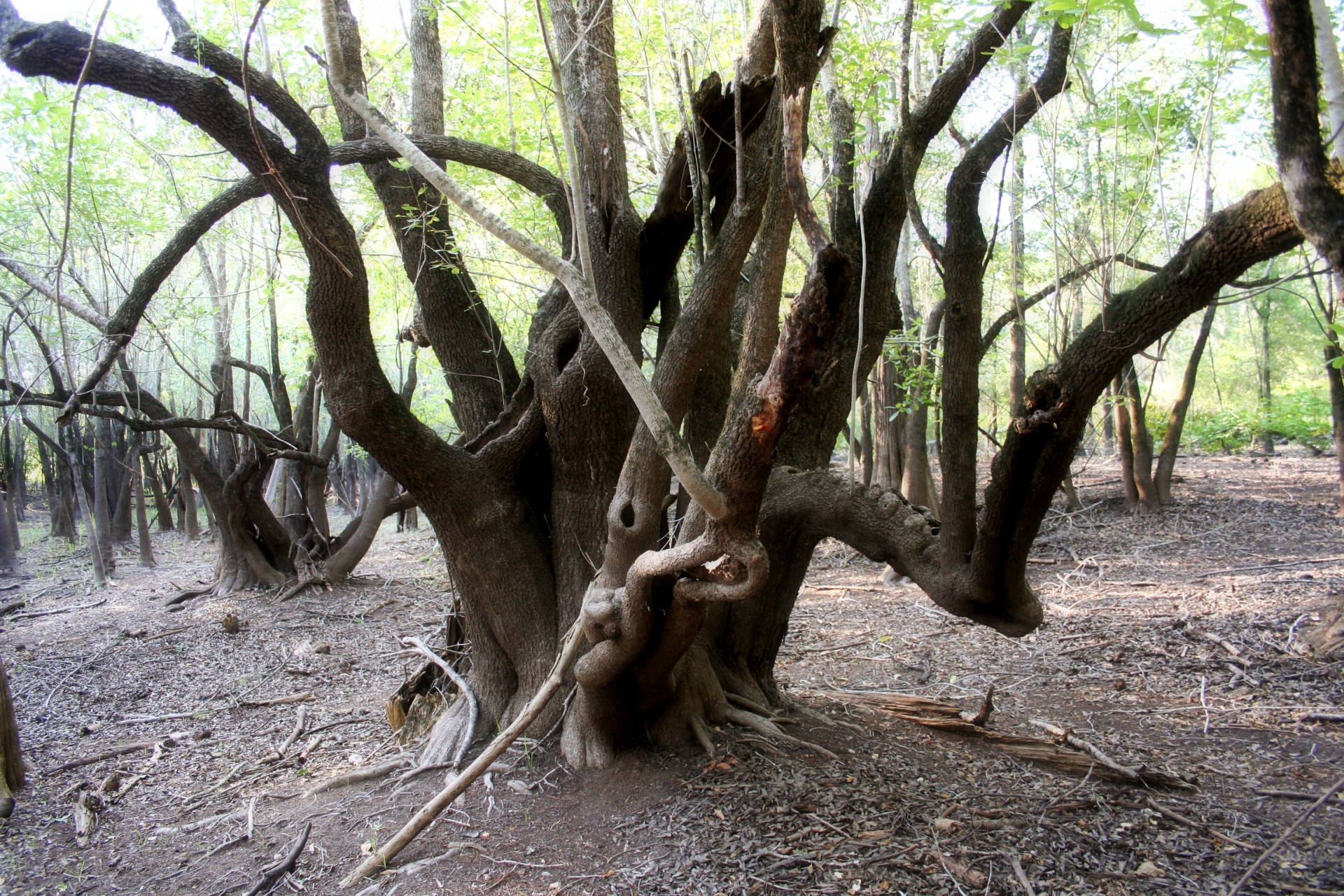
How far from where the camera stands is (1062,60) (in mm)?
3967

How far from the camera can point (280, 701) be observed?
664cm

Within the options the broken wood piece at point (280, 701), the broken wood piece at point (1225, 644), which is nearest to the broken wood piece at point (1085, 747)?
the broken wood piece at point (1225, 644)

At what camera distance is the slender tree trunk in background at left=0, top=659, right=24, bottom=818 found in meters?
4.45

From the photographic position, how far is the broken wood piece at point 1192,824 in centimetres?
320

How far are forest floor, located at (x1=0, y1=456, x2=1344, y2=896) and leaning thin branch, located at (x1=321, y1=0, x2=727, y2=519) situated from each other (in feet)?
5.57

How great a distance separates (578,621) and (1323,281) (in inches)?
529

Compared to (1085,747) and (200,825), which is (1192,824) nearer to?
(1085,747)

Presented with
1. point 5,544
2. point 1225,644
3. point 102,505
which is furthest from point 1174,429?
point 5,544

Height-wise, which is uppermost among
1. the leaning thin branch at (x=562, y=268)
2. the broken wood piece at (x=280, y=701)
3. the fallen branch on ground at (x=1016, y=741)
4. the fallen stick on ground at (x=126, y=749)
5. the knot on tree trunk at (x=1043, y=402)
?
the leaning thin branch at (x=562, y=268)

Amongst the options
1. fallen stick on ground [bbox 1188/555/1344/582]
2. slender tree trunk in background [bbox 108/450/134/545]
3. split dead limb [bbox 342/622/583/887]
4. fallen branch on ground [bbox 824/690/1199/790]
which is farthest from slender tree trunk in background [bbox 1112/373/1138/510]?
slender tree trunk in background [bbox 108/450/134/545]

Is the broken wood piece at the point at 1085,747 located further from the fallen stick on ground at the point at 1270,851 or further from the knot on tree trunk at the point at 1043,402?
the knot on tree trunk at the point at 1043,402

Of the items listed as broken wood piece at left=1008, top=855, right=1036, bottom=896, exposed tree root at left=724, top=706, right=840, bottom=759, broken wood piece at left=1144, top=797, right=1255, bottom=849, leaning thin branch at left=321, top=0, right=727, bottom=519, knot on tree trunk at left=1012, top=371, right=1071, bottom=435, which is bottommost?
broken wood piece at left=1144, top=797, right=1255, bottom=849

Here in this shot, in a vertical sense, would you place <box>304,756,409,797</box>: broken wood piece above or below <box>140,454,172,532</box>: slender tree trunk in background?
below

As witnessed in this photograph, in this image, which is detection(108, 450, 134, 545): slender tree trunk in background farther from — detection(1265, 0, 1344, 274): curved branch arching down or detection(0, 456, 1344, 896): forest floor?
detection(1265, 0, 1344, 274): curved branch arching down
